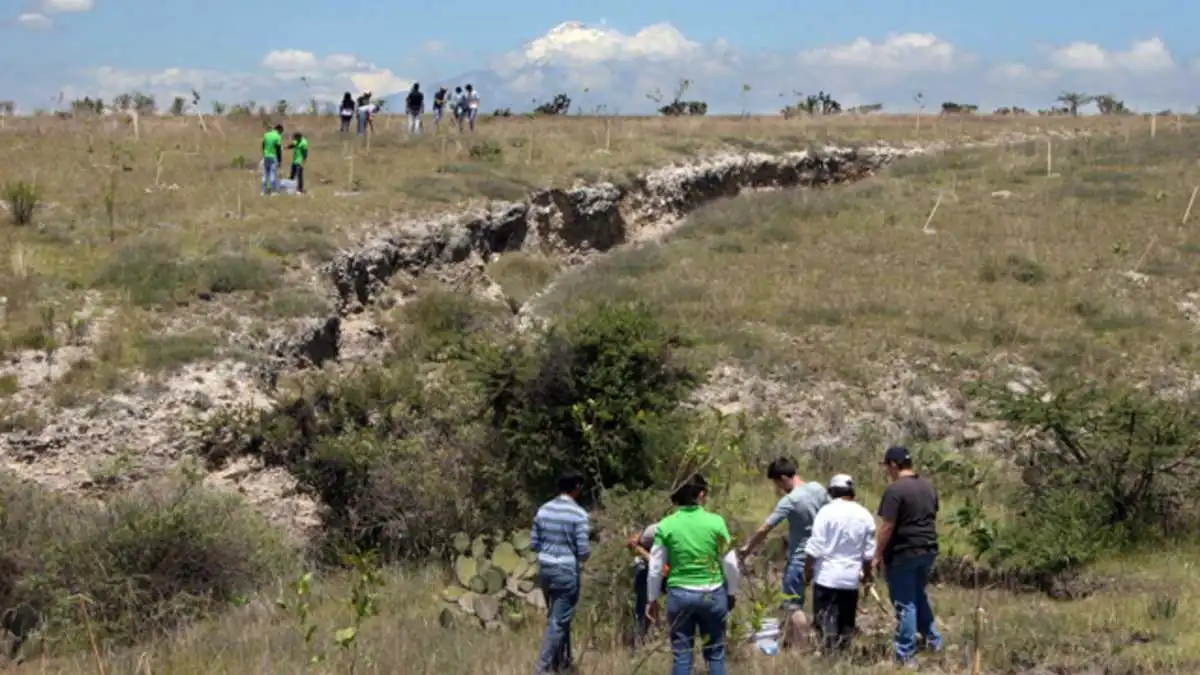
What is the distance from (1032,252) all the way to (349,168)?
1690 centimetres

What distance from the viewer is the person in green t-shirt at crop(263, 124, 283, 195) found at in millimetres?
26281

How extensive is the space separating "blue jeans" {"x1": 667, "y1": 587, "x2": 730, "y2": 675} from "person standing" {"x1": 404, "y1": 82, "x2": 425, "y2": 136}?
31.0m

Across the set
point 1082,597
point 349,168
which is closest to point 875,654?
point 1082,597

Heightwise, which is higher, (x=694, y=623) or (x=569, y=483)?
(x=569, y=483)

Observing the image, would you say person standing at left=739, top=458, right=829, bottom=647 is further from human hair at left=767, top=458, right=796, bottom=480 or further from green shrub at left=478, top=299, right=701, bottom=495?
green shrub at left=478, top=299, right=701, bottom=495

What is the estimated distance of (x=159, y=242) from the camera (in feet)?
73.2

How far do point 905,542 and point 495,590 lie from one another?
11.4ft

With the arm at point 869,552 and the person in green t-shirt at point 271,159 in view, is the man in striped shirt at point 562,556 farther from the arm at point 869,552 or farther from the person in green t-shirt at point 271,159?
the person in green t-shirt at point 271,159

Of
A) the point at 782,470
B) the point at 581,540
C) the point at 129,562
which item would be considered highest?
the point at 782,470

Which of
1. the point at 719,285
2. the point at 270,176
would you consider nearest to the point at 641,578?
the point at 719,285

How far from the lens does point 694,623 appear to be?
8219mm

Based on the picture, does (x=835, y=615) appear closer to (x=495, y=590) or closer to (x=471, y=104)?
(x=495, y=590)

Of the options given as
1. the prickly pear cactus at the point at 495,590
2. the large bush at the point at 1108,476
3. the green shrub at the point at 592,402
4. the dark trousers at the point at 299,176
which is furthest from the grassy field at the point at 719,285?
the green shrub at the point at 592,402

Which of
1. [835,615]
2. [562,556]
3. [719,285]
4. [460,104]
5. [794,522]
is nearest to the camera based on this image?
[562,556]
